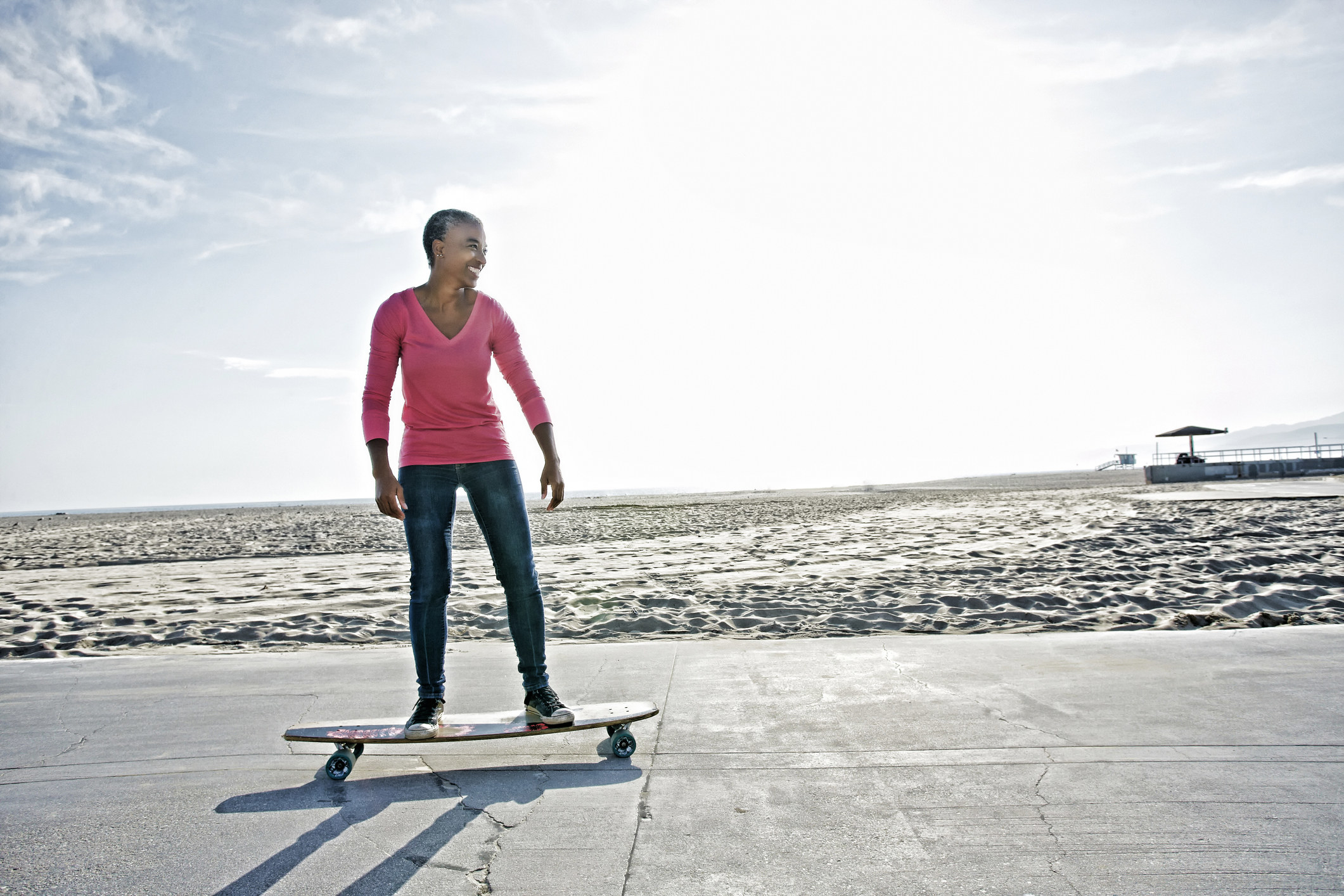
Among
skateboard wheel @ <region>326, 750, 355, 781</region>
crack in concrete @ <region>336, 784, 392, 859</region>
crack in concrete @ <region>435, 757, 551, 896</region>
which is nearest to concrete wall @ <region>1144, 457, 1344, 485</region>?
crack in concrete @ <region>435, 757, 551, 896</region>

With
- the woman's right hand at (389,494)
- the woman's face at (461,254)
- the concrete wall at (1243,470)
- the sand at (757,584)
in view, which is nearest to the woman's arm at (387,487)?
the woman's right hand at (389,494)

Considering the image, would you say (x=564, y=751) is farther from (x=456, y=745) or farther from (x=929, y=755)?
(x=929, y=755)

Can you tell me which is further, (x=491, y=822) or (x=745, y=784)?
(x=745, y=784)

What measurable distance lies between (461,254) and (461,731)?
65.7 inches

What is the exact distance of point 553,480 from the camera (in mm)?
2805

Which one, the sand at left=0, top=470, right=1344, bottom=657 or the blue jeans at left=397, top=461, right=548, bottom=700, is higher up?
the blue jeans at left=397, top=461, right=548, bottom=700

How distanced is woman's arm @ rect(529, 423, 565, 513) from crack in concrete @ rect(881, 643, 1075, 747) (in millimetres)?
1688

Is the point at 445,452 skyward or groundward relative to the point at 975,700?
skyward

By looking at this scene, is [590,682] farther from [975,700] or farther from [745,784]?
[975,700]

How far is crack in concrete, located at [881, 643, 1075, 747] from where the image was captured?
2.49m

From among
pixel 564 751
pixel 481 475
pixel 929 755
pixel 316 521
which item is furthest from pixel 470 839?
pixel 316 521

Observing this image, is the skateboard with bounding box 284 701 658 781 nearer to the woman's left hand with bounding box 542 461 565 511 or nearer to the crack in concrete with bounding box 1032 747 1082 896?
the woman's left hand with bounding box 542 461 565 511

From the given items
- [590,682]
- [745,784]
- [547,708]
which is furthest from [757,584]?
[745,784]

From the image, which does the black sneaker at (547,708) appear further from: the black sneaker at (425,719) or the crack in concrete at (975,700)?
the crack in concrete at (975,700)
